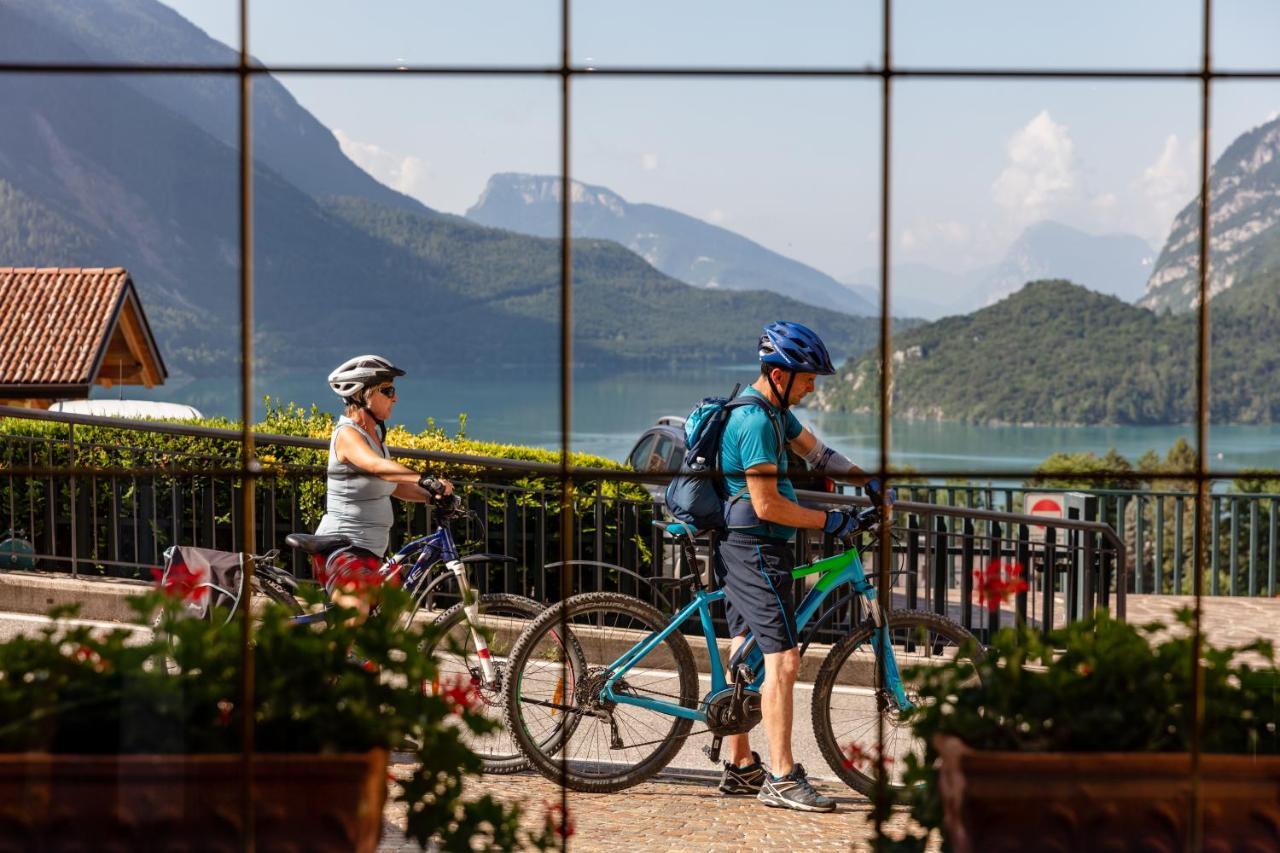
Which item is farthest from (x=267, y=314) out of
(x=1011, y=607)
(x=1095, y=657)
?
(x=1095, y=657)

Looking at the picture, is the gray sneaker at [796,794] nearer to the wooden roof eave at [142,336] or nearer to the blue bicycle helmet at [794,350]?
the blue bicycle helmet at [794,350]

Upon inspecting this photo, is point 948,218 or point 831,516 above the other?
point 948,218

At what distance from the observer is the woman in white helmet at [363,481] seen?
4.94m

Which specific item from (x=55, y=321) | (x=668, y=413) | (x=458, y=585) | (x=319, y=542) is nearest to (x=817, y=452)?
(x=458, y=585)

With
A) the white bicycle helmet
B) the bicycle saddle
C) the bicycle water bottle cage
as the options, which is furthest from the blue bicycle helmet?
the bicycle saddle

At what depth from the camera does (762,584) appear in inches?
185

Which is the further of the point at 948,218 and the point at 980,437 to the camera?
the point at 980,437

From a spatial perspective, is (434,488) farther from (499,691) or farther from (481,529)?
(481,529)

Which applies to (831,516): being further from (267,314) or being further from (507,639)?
(267,314)

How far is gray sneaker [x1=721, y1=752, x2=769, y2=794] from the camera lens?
17.0ft

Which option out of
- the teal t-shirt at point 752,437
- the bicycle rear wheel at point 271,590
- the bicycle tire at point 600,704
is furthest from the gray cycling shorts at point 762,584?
the bicycle rear wheel at point 271,590

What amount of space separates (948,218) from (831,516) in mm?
1332

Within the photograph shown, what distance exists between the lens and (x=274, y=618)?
246 cm

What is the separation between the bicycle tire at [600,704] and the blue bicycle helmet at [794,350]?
103cm
